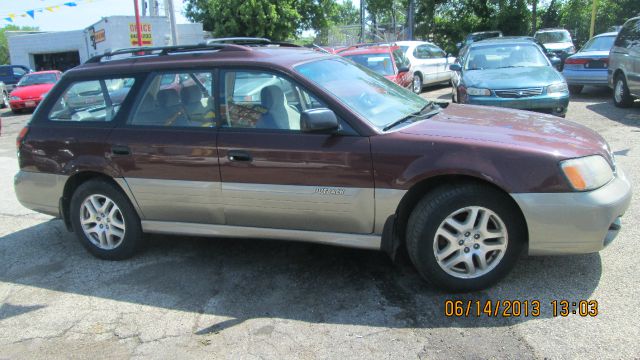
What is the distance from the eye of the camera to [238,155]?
4035 mm

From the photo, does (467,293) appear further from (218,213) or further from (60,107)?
(60,107)

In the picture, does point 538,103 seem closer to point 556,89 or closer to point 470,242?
point 556,89

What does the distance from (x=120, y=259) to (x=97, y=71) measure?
166 centimetres

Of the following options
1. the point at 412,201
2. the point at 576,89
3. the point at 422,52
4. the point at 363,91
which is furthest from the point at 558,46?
the point at 412,201

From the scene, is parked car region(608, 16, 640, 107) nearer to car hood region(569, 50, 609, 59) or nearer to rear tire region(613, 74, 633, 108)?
rear tire region(613, 74, 633, 108)

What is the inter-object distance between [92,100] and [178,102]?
94cm

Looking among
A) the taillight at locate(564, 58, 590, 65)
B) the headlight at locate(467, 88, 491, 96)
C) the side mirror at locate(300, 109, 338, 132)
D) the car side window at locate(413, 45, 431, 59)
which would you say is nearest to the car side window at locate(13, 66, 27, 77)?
the car side window at locate(413, 45, 431, 59)

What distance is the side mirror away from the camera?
12.0 ft

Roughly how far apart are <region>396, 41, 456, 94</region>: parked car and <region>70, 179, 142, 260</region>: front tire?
12008 mm

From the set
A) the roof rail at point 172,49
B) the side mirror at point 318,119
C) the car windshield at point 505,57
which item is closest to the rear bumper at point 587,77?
the car windshield at point 505,57

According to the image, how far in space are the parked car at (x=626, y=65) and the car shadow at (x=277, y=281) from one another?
762 centimetres

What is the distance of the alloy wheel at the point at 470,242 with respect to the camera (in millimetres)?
3596

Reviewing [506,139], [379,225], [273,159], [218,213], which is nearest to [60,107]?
[218,213]

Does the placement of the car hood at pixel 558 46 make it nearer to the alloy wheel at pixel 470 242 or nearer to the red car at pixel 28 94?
the red car at pixel 28 94
